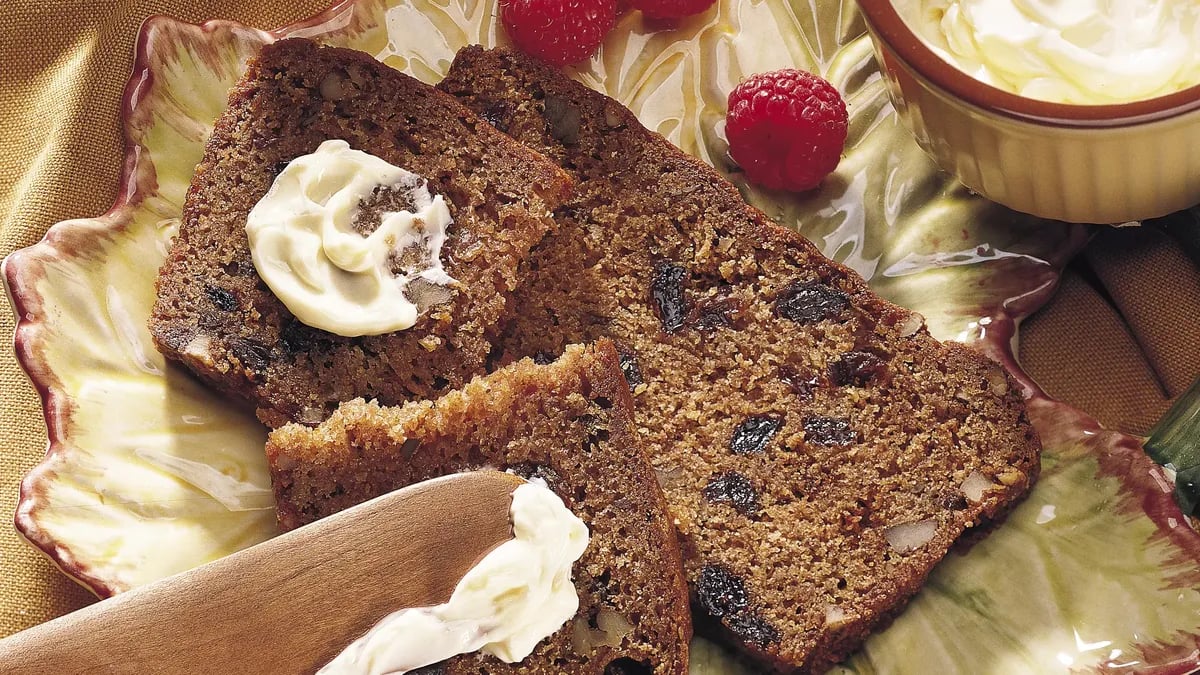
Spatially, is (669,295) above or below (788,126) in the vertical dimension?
below

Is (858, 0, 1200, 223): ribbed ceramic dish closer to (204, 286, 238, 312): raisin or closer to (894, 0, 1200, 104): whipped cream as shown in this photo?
(894, 0, 1200, 104): whipped cream

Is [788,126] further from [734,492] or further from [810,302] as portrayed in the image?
[734,492]

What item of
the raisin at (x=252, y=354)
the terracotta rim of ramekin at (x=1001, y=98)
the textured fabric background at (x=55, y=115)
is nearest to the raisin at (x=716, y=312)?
the terracotta rim of ramekin at (x=1001, y=98)

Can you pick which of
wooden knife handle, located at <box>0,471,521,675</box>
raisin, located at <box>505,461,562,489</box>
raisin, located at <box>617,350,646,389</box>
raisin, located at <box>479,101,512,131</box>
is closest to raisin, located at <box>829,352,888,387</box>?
raisin, located at <box>617,350,646,389</box>

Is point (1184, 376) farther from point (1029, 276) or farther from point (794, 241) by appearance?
point (794, 241)

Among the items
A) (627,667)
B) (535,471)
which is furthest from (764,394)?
(627,667)

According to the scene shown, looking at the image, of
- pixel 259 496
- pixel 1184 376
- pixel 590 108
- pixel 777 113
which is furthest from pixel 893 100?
pixel 259 496

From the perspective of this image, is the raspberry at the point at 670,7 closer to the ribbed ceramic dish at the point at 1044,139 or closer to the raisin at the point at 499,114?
the raisin at the point at 499,114
